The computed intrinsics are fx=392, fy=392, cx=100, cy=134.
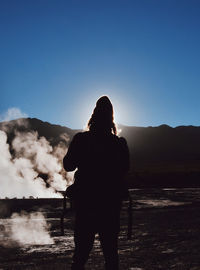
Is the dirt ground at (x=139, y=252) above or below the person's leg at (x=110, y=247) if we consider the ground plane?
below

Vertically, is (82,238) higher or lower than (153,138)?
lower

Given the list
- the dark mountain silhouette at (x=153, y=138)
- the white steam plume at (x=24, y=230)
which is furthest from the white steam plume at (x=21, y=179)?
the dark mountain silhouette at (x=153, y=138)

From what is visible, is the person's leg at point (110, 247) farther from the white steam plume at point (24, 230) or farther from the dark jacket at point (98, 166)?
the white steam plume at point (24, 230)

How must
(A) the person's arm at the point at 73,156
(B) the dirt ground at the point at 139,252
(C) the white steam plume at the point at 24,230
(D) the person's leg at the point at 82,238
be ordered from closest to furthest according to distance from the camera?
(D) the person's leg at the point at 82,238
(A) the person's arm at the point at 73,156
(B) the dirt ground at the point at 139,252
(C) the white steam plume at the point at 24,230

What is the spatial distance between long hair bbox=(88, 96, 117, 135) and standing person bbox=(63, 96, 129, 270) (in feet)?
0.33

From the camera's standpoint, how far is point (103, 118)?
3.70 meters

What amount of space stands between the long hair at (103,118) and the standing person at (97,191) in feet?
0.33

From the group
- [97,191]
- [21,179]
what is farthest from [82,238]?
[21,179]

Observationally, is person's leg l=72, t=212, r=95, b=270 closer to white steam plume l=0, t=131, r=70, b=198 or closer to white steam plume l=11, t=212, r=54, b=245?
white steam plume l=11, t=212, r=54, b=245

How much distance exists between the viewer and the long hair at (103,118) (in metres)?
3.69

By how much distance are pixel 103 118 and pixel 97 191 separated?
27.3 inches

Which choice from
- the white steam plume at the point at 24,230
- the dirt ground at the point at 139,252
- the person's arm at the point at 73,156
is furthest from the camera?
the white steam plume at the point at 24,230

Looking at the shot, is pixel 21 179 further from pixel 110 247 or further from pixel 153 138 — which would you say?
pixel 153 138

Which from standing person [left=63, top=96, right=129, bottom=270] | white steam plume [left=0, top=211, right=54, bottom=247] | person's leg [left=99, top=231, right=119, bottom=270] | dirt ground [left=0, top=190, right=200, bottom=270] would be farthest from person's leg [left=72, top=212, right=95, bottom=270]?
white steam plume [left=0, top=211, right=54, bottom=247]
